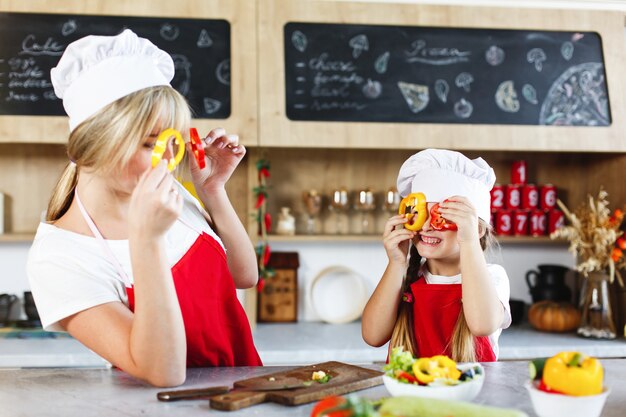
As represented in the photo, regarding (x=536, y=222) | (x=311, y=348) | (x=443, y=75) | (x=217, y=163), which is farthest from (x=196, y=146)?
(x=536, y=222)

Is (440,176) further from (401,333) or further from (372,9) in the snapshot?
(372,9)

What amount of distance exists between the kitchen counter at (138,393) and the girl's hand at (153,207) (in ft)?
0.97

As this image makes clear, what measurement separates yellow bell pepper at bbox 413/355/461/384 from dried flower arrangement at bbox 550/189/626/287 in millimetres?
2112

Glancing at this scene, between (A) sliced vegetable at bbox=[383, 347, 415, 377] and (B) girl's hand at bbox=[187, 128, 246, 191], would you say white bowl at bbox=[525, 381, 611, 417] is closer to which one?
(A) sliced vegetable at bbox=[383, 347, 415, 377]

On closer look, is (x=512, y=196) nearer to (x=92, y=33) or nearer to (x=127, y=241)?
(x=92, y=33)

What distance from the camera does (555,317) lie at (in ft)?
10.4

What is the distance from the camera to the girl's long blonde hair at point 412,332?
1732 mm

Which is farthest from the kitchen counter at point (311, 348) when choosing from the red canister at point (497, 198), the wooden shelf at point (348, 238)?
the red canister at point (497, 198)

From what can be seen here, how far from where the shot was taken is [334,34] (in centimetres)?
318

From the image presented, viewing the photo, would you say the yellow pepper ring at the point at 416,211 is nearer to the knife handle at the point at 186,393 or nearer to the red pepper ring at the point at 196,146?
the red pepper ring at the point at 196,146

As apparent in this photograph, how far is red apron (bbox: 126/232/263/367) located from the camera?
1495 millimetres

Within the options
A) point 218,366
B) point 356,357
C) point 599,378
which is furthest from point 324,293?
point 599,378

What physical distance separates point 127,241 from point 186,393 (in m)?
0.37

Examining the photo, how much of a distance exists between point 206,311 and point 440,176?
2.44 ft
